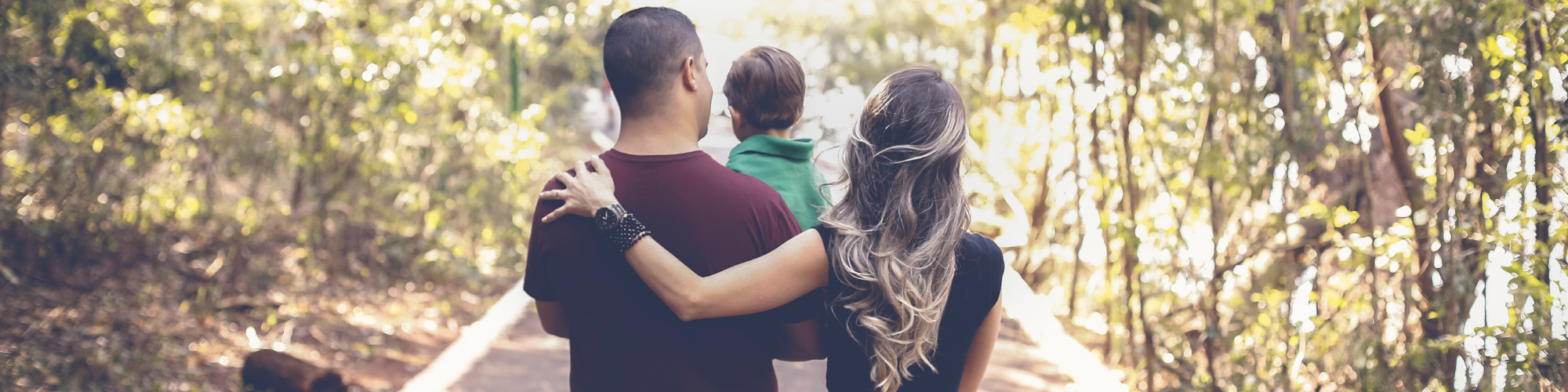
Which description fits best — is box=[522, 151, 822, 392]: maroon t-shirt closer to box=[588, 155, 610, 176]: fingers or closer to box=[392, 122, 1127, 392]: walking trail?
box=[588, 155, 610, 176]: fingers

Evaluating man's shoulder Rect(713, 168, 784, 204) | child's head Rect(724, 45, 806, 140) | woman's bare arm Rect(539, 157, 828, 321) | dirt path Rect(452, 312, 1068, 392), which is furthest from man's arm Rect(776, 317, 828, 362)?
dirt path Rect(452, 312, 1068, 392)

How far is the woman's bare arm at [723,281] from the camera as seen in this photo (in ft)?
6.04

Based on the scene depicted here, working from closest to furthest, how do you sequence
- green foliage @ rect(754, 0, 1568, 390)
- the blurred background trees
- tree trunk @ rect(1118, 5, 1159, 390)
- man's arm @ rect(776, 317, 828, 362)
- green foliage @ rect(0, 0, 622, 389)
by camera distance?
man's arm @ rect(776, 317, 828, 362)
green foliage @ rect(754, 0, 1568, 390)
the blurred background trees
tree trunk @ rect(1118, 5, 1159, 390)
green foliage @ rect(0, 0, 622, 389)

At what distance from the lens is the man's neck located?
77.1 inches

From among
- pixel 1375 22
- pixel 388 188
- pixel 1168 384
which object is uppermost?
pixel 1375 22

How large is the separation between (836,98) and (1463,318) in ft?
37.7

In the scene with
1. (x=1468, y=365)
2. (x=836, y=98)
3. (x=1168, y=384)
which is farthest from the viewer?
(x=836, y=98)

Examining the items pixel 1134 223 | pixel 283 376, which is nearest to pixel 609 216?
pixel 1134 223

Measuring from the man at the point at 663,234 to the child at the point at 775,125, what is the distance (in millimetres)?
531

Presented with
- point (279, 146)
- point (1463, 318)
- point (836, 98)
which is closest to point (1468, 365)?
point (1463, 318)

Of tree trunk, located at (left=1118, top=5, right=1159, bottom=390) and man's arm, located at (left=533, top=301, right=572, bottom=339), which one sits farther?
tree trunk, located at (left=1118, top=5, right=1159, bottom=390)

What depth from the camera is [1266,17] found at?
5.04 m

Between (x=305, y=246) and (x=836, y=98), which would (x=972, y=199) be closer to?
(x=305, y=246)

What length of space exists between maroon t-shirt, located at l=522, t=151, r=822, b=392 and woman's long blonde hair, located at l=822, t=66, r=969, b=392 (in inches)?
5.4
